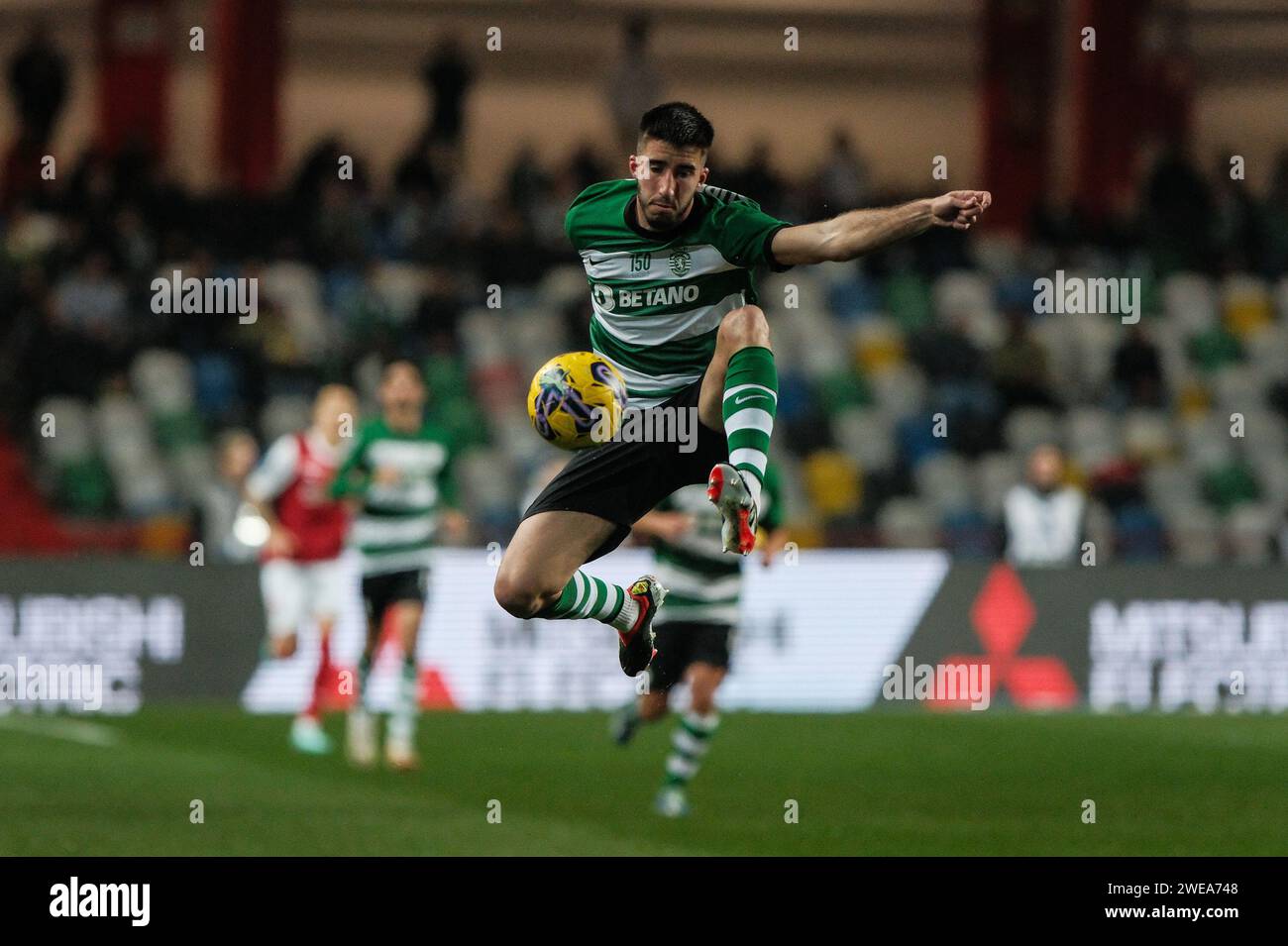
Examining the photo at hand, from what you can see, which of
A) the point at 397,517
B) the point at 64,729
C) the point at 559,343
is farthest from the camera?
the point at 559,343

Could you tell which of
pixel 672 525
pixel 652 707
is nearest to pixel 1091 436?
pixel 672 525

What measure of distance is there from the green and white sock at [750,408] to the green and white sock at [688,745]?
3.27 m

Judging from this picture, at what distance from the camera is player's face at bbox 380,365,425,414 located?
11969mm

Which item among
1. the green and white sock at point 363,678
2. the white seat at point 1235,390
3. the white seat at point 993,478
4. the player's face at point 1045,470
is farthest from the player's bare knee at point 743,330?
the white seat at point 1235,390

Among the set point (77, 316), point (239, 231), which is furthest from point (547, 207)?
point (77, 316)

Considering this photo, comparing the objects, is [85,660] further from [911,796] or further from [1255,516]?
[1255,516]

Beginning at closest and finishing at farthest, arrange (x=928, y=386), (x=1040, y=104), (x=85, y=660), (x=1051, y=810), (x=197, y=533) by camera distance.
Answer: (x=1051, y=810) → (x=85, y=660) → (x=197, y=533) → (x=928, y=386) → (x=1040, y=104)

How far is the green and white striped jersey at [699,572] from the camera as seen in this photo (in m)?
10.6

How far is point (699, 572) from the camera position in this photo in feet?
35.2

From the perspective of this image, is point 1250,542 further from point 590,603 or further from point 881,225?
point 881,225

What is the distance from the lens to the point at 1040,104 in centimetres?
2294

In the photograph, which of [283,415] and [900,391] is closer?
[283,415]

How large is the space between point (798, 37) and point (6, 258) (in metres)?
9.98

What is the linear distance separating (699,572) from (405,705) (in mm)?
2157
